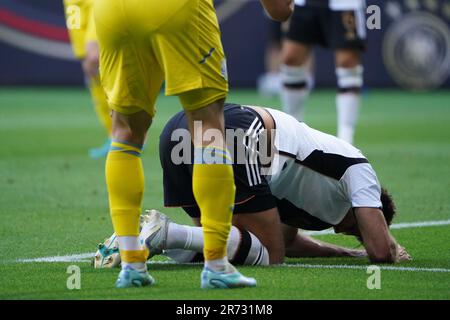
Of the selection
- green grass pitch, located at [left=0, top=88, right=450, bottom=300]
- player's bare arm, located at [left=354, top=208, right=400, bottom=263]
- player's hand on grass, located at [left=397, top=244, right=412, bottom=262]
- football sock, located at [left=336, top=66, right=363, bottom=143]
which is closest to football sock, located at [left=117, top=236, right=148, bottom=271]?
green grass pitch, located at [left=0, top=88, right=450, bottom=300]

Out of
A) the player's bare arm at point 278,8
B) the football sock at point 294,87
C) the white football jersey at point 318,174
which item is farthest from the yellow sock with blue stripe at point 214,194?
the football sock at point 294,87

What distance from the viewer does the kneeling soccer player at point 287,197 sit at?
5188mm

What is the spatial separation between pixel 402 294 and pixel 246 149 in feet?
4.06

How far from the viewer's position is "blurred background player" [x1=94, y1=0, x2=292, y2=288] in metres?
4.32

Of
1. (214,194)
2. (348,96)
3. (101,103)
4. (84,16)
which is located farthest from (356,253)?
(84,16)

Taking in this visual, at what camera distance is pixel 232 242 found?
5.13m

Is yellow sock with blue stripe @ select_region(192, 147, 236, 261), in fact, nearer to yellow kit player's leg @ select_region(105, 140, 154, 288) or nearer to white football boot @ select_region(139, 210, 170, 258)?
yellow kit player's leg @ select_region(105, 140, 154, 288)

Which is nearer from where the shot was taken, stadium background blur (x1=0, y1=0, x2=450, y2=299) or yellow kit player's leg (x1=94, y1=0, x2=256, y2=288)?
yellow kit player's leg (x1=94, y1=0, x2=256, y2=288)

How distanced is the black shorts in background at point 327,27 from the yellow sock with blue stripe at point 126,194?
19.8 ft

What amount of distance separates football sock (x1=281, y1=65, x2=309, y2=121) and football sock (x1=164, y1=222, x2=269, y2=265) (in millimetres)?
5636

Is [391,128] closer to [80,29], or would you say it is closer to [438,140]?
[438,140]

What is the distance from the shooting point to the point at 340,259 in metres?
5.66

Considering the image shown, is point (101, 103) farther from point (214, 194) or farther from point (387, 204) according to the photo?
point (214, 194)

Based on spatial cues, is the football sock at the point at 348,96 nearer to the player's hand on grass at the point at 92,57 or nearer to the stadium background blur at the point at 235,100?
the stadium background blur at the point at 235,100
